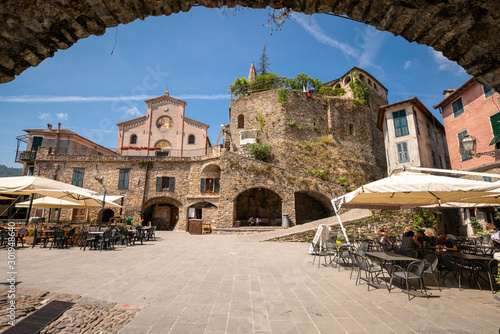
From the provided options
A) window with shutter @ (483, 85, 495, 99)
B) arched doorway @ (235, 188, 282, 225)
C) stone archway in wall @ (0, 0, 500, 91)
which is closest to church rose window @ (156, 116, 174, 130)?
arched doorway @ (235, 188, 282, 225)

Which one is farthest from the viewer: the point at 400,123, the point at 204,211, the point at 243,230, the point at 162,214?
the point at 162,214

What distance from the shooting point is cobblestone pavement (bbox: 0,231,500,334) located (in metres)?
2.93

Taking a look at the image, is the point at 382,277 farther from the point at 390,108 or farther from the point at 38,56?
the point at 390,108

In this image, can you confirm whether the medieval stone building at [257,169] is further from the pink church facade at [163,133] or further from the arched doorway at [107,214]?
the pink church facade at [163,133]

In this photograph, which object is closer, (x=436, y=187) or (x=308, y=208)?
(x=436, y=187)

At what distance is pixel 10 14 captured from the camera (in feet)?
7.41

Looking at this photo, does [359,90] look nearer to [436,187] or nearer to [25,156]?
[436,187]

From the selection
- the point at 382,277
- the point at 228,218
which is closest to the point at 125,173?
the point at 228,218

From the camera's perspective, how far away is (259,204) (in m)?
21.5

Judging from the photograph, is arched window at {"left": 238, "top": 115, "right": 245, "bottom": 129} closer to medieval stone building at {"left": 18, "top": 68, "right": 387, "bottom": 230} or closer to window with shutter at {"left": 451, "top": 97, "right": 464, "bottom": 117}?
medieval stone building at {"left": 18, "top": 68, "right": 387, "bottom": 230}

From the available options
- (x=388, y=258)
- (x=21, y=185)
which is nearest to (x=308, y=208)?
(x=388, y=258)

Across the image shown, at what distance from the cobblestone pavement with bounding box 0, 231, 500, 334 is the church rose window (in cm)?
2236

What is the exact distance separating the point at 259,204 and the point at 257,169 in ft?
13.5

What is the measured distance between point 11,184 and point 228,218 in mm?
12752
